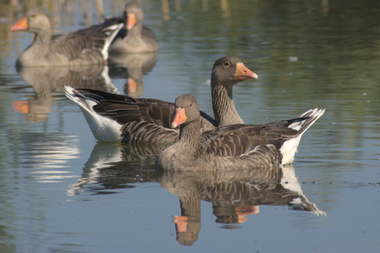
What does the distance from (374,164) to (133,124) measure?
4.25m

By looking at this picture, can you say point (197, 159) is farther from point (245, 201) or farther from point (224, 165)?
point (245, 201)

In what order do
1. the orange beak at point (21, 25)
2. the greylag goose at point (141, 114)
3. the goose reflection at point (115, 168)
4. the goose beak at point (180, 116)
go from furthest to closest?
the orange beak at point (21, 25)
the greylag goose at point (141, 114)
the goose beak at point (180, 116)
the goose reflection at point (115, 168)

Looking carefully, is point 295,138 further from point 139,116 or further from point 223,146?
point 139,116

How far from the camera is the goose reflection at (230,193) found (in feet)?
22.3

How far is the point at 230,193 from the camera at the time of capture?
7.86 metres

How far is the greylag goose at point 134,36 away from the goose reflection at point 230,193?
13202 mm

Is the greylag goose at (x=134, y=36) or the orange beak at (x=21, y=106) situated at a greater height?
the greylag goose at (x=134, y=36)

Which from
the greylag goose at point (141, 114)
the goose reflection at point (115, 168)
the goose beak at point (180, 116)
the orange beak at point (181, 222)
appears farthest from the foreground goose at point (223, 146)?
the orange beak at point (181, 222)

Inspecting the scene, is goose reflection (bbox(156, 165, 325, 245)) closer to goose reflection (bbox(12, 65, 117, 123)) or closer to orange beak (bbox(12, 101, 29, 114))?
goose reflection (bbox(12, 65, 117, 123))

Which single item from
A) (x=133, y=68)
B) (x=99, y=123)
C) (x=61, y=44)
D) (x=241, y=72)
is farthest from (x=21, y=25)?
(x=241, y=72)

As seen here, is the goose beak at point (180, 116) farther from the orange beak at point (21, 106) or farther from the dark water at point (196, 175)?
the orange beak at point (21, 106)

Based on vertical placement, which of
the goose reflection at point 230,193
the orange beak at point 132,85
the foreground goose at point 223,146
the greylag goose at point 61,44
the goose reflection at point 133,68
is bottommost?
the goose reflection at point 230,193

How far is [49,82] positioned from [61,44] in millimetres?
3292

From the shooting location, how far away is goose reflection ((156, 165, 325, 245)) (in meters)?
6.80
